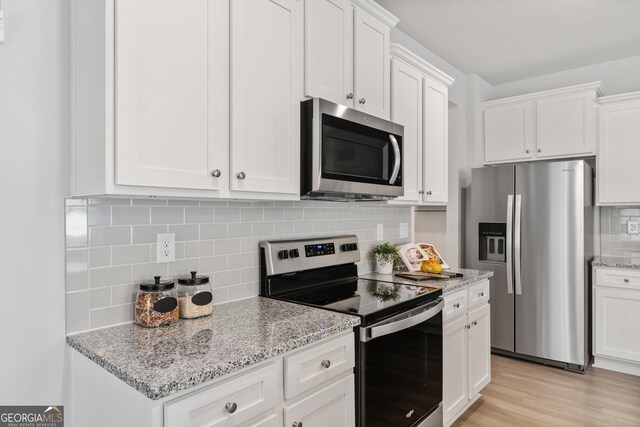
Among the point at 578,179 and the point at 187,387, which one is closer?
the point at 187,387

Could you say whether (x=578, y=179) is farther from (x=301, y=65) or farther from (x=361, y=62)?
(x=301, y=65)

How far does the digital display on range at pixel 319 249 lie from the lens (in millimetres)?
2129

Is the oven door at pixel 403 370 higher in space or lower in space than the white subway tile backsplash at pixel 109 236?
lower

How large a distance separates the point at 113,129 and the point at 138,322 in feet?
2.31

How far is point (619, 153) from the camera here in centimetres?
350

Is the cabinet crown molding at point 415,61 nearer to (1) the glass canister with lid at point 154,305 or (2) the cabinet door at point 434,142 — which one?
(2) the cabinet door at point 434,142

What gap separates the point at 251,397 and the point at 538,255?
10.2 ft

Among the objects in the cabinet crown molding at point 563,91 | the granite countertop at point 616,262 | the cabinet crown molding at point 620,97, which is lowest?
the granite countertop at point 616,262

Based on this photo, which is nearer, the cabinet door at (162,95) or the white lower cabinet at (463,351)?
the cabinet door at (162,95)

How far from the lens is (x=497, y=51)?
3.62 meters

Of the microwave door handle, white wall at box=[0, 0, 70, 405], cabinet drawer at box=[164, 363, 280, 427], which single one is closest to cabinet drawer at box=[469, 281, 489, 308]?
the microwave door handle

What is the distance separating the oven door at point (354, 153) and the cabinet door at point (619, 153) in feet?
8.01

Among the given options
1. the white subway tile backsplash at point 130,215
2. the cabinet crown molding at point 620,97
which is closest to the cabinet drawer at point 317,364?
the white subway tile backsplash at point 130,215

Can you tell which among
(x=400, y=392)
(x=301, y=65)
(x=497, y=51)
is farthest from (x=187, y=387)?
(x=497, y=51)
